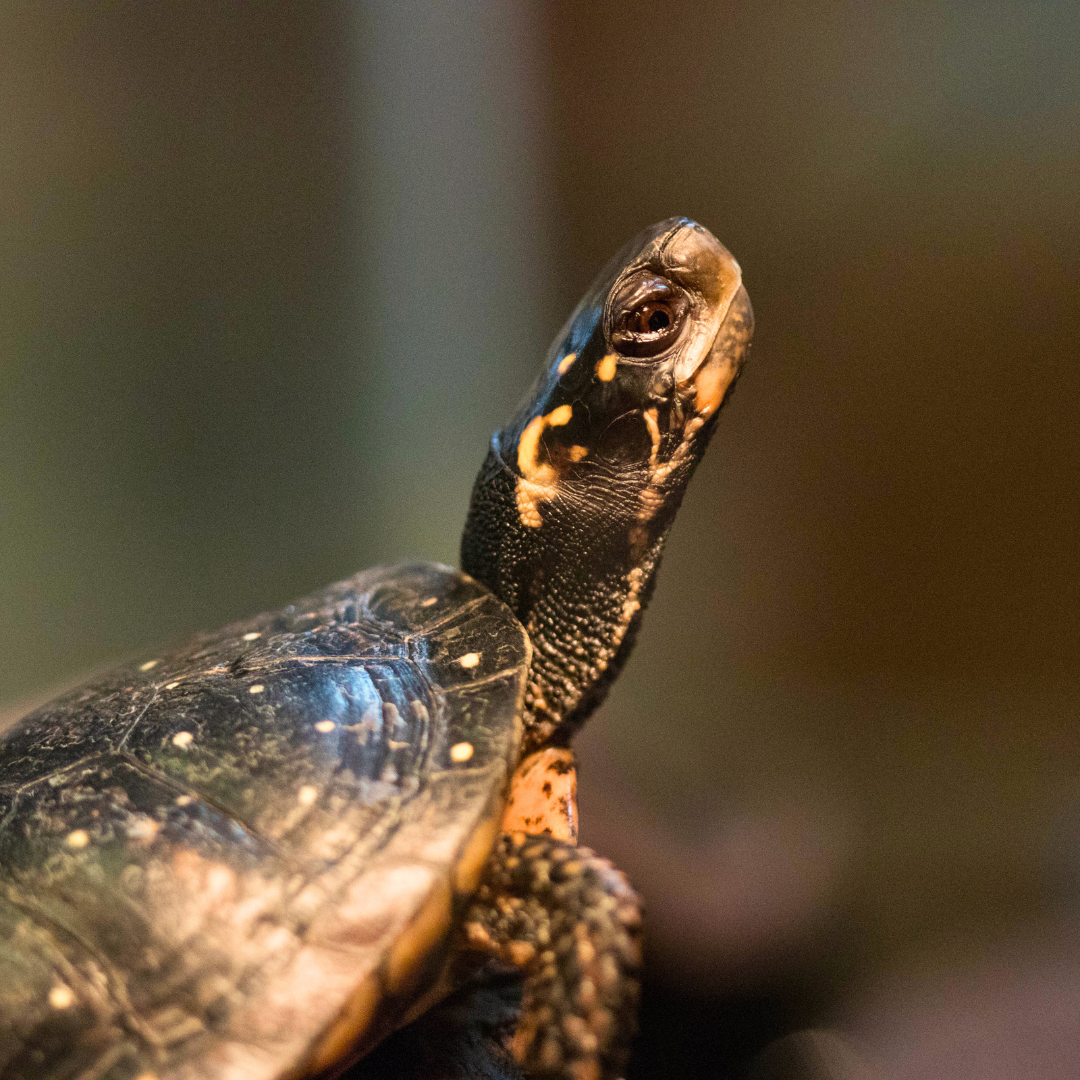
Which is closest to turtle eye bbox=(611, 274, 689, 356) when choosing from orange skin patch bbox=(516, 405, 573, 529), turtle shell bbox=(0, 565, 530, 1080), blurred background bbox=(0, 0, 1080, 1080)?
orange skin patch bbox=(516, 405, 573, 529)

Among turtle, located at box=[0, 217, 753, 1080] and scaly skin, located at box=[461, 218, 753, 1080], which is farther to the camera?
scaly skin, located at box=[461, 218, 753, 1080]

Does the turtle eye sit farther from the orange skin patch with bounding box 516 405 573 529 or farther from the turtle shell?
the turtle shell

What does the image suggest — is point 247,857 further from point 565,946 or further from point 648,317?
point 648,317

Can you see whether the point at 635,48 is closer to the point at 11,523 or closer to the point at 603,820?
the point at 603,820

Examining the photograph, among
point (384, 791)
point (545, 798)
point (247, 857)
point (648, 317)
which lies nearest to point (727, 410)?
point (648, 317)

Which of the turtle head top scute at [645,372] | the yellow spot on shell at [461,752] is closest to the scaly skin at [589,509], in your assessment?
the turtle head top scute at [645,372]

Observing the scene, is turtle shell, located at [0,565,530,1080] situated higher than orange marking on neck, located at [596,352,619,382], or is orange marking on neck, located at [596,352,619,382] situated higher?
orange marking on neck, located at [596,352,619,382]

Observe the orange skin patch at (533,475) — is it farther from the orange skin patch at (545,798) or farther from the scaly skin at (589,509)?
the orange skin patch at (545,798)
